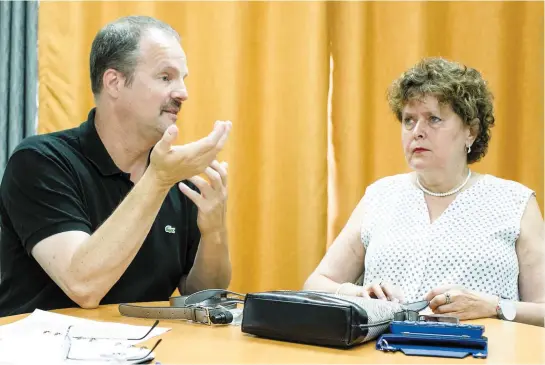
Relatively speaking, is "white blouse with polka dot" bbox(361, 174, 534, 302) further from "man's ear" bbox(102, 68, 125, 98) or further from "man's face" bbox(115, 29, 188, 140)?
"man's ear" bbox(102, 68, 125, 98)

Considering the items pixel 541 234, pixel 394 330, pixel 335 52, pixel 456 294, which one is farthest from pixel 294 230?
pixel 394 330

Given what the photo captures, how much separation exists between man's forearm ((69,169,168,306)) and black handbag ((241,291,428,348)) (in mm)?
362

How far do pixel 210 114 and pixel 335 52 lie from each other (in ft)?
1.75

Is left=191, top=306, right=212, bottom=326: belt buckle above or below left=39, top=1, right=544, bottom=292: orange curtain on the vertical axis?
below

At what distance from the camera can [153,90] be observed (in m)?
1.72

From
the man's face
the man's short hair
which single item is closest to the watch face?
the man's face

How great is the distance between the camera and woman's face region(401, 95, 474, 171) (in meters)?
1.94

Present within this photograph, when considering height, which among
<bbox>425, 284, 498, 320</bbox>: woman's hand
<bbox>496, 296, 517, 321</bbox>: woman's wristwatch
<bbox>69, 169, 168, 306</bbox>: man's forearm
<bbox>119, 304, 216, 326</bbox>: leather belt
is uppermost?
<bbox>69, 169, 168, 306</bbox>: man's forearm

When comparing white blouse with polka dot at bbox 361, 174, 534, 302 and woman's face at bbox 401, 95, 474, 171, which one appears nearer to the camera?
white blouse with polka dot at bbox 361, 174, 534, 302

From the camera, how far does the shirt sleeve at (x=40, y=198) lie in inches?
58.2

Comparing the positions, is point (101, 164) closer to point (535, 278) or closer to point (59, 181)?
point (59, 181)

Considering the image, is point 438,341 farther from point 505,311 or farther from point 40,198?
point 40,198

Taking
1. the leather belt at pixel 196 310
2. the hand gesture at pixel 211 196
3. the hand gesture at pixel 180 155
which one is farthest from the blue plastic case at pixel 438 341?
the hand gesture at pixel 211 196

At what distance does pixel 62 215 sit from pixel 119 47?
498 mm
